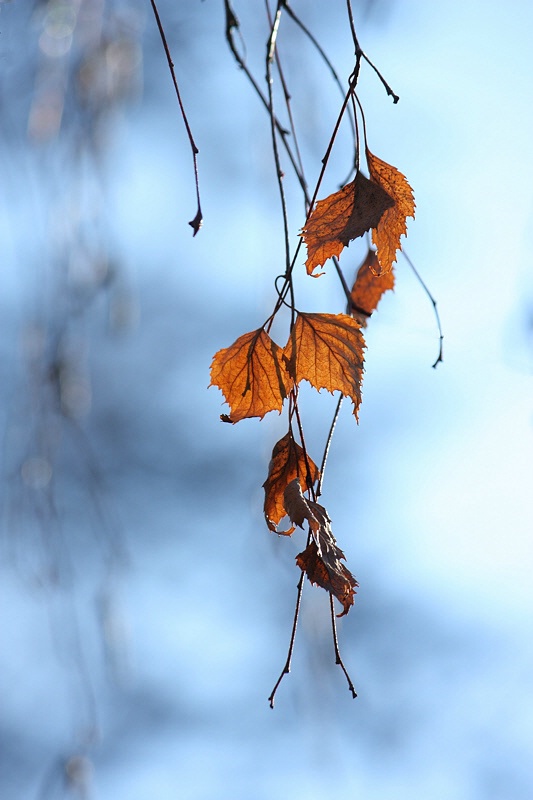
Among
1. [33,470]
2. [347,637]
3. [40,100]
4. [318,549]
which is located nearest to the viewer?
[318,549]

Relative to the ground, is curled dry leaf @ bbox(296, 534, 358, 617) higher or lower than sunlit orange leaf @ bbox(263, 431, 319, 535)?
lower

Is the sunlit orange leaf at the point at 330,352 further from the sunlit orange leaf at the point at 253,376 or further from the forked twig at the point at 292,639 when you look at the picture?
the forked twig at the point at 292,639

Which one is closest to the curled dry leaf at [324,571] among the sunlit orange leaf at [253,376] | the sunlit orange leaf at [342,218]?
the sunlit orange leaf at [253,376]

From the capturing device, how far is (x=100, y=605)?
4.75 feet

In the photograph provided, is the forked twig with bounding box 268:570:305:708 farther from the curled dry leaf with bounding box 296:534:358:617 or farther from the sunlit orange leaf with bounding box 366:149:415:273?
the sunlit orange leaf with bounding box 366:149:415:273

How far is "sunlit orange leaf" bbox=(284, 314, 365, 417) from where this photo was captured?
0.71 metres

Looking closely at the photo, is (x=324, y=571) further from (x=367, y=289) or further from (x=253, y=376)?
(x=367, y=289)

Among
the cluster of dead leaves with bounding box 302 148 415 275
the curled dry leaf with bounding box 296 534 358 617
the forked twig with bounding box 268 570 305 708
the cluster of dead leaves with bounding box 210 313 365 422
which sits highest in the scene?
the cluster of dead leaves with bounding box 302 148 415 275

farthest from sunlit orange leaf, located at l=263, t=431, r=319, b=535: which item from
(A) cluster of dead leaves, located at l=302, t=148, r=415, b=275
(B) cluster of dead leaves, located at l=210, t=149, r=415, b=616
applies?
(A) cluster of dead leaves, located at l=302, t=148, r=415, b=275

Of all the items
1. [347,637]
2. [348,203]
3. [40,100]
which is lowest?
[348,203]

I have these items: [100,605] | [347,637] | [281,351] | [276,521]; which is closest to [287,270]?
[281,351]

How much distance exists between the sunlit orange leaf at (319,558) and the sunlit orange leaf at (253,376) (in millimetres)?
82

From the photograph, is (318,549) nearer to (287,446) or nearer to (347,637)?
(287,446)

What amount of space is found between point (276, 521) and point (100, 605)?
2.70 ft
